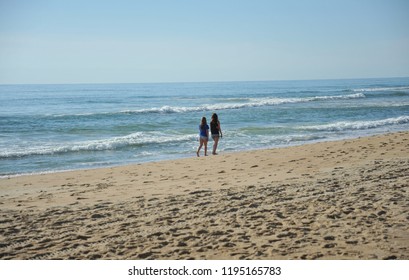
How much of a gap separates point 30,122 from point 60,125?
302cm

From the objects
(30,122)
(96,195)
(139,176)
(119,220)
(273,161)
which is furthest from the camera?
(30,122)

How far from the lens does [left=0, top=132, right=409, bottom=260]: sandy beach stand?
4.52 m

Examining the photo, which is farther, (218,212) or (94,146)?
(94,146)

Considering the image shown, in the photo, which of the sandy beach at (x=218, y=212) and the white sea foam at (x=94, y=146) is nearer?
the sandy beach at (x=218, y=212)

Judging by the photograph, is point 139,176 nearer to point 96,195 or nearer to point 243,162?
point 96,195

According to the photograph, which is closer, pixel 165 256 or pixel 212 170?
→ pixel 165 256

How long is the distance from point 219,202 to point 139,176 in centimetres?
342

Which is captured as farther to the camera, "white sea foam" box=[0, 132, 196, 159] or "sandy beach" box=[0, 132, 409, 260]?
"white sea foam" box=[0, 132, 196, 159]

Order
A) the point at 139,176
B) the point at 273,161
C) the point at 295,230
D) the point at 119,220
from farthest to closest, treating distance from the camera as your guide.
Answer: the point at 273,161 → the point at 139,176 → the point at 119,220 → the point at 295,230

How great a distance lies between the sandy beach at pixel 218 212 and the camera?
452 cm

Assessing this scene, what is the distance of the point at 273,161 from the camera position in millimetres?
10281

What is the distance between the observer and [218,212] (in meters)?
5.83

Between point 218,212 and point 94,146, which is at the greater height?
point 218,212

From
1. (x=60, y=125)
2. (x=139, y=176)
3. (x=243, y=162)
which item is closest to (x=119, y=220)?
(x=139, y=176)
